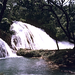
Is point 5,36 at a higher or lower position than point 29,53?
higher

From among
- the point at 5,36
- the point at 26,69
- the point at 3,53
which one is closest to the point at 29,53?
the point at 3,53

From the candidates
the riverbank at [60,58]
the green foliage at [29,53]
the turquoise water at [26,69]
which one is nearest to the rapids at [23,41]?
the green foliage at [29,53]

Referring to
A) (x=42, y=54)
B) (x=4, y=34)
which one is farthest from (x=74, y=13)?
(x=4, y=34)

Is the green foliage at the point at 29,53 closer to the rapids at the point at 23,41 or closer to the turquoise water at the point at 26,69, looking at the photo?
the rapids at the point at 23,41

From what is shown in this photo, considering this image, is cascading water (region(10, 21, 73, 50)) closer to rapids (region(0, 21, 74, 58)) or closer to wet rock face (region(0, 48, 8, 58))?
rapids (region(0, 21, 74, 58))

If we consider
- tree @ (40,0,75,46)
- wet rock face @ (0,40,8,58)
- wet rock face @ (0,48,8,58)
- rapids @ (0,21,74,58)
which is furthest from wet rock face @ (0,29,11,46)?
tree @ (40,0,75,46)

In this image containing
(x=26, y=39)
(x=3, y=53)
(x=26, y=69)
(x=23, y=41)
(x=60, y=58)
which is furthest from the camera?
(x=26, y=39)

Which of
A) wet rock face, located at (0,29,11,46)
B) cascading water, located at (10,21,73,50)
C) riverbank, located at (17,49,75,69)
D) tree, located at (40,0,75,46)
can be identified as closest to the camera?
riverbank, located at (17,49,75,69)

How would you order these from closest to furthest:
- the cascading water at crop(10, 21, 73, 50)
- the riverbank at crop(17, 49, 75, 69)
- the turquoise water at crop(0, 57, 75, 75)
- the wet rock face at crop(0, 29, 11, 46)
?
the turquoise water at crop(0, 57, 75, 75) < the riverbank at crop(17, 49, 75, 69) < the wet rock face at crop(0, 29, 11, 46) < the cascading water at crop(10, 21, 73, 50)

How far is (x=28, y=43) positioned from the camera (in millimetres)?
23906

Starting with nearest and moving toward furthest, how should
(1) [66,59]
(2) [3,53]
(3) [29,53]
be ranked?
1. (1) [66,59]
2. (2) [3,53]
3. (3) [29,53]

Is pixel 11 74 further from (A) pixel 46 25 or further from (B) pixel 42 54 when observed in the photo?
(A) pixel 46 25

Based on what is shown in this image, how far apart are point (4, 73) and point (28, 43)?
519 inches

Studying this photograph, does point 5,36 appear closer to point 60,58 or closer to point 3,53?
point 3,53
